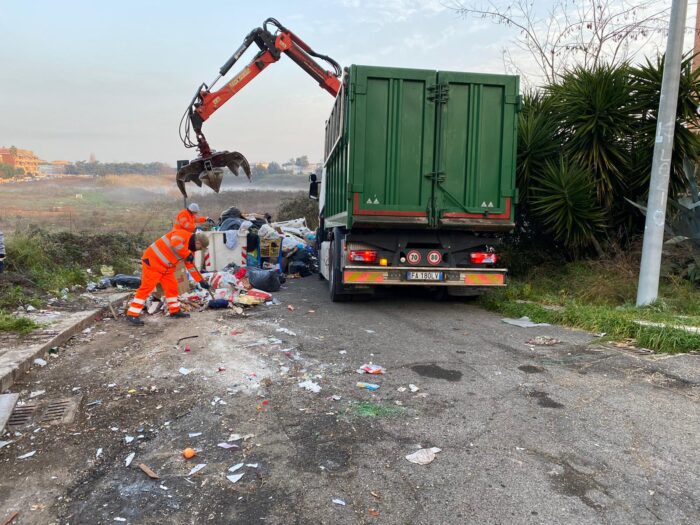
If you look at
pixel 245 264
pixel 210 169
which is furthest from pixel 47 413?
pixel 245 264

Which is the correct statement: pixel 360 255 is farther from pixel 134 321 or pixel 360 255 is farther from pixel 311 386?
pixel 311 386

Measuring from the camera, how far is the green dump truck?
6656 millimetres

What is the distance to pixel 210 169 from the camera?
10.2 meters

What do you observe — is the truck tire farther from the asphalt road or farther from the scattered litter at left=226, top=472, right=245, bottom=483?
the scattered litter at left=226, top=472, right=245, bottom=483

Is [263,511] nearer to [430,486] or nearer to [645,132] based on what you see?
[430,486]

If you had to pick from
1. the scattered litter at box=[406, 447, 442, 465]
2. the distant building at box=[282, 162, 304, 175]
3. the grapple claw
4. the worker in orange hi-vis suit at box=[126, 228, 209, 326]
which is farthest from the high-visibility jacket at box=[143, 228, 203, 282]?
the distant building at box=[282, 162, 304, 175]

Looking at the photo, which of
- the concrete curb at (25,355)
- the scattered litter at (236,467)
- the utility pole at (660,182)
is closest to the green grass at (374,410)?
the scattered litter at (236,467)

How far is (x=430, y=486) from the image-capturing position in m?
2.50

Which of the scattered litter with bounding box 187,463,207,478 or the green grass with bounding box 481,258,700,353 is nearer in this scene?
the scattered litter with bounding box 187,463,207,478

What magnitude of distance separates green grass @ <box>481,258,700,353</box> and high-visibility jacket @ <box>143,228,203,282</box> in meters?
4.48

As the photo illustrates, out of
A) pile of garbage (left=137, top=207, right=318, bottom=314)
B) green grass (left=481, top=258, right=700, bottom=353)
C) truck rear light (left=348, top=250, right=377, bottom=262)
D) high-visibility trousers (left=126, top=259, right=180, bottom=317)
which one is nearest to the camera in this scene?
green grass (left=481, top=258, right=700, bottom=353)

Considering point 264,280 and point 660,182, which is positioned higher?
point 660,182

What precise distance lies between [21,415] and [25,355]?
1.18 meters

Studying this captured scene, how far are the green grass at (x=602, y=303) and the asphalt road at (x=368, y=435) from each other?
35 cm
